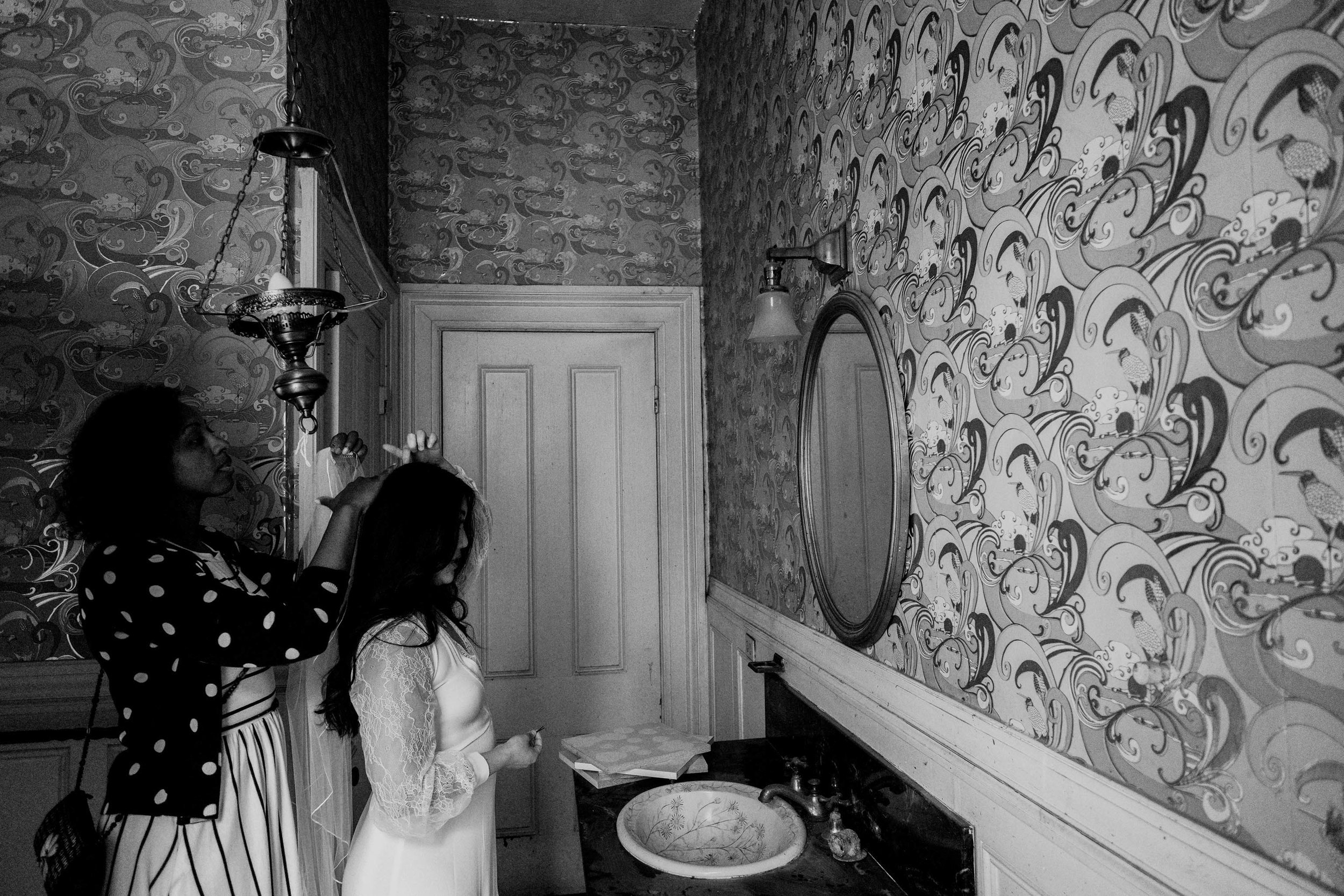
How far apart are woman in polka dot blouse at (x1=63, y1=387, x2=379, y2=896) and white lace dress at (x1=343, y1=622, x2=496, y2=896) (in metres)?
0.15

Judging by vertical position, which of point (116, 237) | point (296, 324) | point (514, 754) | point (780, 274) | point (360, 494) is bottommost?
point (514, 754)

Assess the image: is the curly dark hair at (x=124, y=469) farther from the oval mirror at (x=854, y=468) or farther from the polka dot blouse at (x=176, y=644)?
the oval mirror at (x=854, y=468)

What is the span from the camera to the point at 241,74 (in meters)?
1.83

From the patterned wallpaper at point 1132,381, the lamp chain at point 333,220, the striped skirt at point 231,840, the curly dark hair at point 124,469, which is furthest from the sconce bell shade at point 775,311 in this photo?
the striped skirt at point 231,840

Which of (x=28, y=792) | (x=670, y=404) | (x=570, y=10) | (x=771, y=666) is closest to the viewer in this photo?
(x=28, y=792)

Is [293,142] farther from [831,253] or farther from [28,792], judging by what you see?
[28,792]

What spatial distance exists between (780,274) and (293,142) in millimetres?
940

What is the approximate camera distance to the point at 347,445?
161cm

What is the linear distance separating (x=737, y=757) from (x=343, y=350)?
4.68ft

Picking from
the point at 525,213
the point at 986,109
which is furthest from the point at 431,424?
the point at 986,109

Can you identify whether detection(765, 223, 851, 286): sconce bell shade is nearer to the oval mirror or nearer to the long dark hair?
the oval mirror

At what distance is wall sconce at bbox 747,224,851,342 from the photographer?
1.56 meters

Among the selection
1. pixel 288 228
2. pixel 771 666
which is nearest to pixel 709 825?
pixel 771 666

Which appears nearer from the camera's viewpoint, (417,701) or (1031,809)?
(1031,809)
